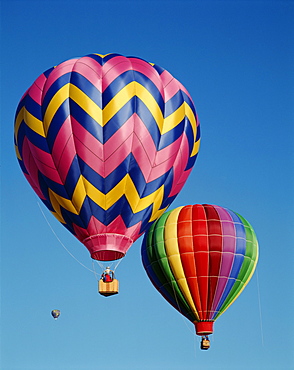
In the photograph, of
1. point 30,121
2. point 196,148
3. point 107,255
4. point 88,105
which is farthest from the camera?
point 196,148

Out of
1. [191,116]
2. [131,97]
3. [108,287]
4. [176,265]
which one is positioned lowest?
[108,287]

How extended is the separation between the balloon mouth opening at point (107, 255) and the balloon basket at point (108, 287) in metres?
0.48

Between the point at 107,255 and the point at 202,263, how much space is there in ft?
16.6

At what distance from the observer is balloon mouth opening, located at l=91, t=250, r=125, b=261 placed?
69.6 ft

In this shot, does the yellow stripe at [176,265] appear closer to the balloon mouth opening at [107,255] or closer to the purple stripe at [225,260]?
the purple stripe at [225,260]

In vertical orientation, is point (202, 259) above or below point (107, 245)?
above

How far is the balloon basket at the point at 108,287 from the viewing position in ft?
69.4

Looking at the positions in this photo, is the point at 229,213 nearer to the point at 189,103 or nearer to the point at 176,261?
the point at 176,261

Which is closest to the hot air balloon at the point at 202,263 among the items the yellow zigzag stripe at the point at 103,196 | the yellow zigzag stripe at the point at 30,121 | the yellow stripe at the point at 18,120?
the yellow zigzag stripe at the point at 103,196

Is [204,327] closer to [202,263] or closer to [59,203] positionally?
[202,263]

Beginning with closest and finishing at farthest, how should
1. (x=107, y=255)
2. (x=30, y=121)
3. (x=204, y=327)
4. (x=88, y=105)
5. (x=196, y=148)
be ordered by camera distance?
(x=88, y=105), (x=107, y=255), (x=30, y=121), (x=196, y=148), (x=204, y=327)

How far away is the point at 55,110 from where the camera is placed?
2122 centimetres

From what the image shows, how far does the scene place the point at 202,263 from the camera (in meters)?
25.7

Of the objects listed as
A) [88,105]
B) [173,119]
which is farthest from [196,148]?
[88,105]
